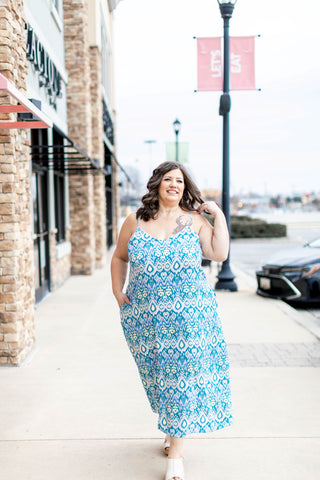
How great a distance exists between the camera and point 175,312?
3.23m

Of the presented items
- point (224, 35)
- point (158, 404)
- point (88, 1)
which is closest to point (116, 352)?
point (158, 404)

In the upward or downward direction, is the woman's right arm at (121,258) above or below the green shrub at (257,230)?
above

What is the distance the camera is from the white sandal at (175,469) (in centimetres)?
324

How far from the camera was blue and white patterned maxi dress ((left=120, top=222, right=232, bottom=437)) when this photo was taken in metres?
3.23

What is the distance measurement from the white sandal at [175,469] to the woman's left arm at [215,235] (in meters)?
1.28

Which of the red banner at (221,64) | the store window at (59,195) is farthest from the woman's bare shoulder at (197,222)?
the store window at (59,195)

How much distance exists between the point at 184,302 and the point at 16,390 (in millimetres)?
2401

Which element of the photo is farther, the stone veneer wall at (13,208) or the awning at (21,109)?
the stone veneer wall at (13,208)

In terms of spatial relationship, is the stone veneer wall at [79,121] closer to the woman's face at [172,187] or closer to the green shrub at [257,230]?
the woman's face at [172,187]

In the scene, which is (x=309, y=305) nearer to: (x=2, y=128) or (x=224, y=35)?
(x=224, y=35)

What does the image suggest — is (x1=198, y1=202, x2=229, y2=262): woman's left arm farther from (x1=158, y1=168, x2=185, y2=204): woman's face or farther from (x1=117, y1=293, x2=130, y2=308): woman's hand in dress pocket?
(x1=117, y1=293, x2=130, y2=308): woman's hand in dress pocket

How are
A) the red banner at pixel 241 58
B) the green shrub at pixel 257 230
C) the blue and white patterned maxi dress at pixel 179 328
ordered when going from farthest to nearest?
1. the green shrub at pixel 257 230
2. the red banner at pixel 241 58
3. the blue and white patterned maxi dress at pixel 179 328

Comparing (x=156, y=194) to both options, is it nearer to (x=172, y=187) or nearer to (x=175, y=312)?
(x=172, y=187)

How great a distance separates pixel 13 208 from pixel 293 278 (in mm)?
5485
